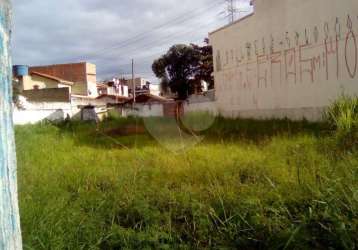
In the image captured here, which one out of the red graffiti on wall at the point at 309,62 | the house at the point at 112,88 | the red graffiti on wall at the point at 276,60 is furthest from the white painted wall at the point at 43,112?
Answer: the house at the point at 112,88

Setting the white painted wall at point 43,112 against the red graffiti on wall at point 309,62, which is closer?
the red graffiti on wall at point 309,62

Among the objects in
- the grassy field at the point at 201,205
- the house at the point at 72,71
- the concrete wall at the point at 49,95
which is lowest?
the grassy field at the point at 201,205

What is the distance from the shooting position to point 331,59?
10.5 metres

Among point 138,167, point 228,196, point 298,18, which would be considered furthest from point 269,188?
point 298,18

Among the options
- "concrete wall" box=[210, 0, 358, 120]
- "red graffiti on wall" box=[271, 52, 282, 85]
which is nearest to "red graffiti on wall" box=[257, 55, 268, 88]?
"concrete wall" box=[210, 0, 358, 120]

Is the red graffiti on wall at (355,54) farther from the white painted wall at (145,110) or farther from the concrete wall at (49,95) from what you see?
the concrete wall at (49,95)

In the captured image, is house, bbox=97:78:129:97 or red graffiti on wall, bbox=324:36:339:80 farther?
house, bbox=97:78:129:97

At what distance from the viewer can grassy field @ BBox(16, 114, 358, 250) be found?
10.8 ft

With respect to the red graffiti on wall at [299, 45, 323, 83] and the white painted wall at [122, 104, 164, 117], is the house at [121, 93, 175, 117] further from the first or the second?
the red graffiti on wall at [299, 45, 323, 83]

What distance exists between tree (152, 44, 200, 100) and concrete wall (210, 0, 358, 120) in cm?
1691

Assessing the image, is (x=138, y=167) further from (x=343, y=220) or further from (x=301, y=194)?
(x=343, y=220)

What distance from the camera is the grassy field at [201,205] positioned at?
3299 mm

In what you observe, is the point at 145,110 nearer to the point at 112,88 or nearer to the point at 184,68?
the point at 184,68

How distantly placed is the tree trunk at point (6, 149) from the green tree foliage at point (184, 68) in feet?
106
